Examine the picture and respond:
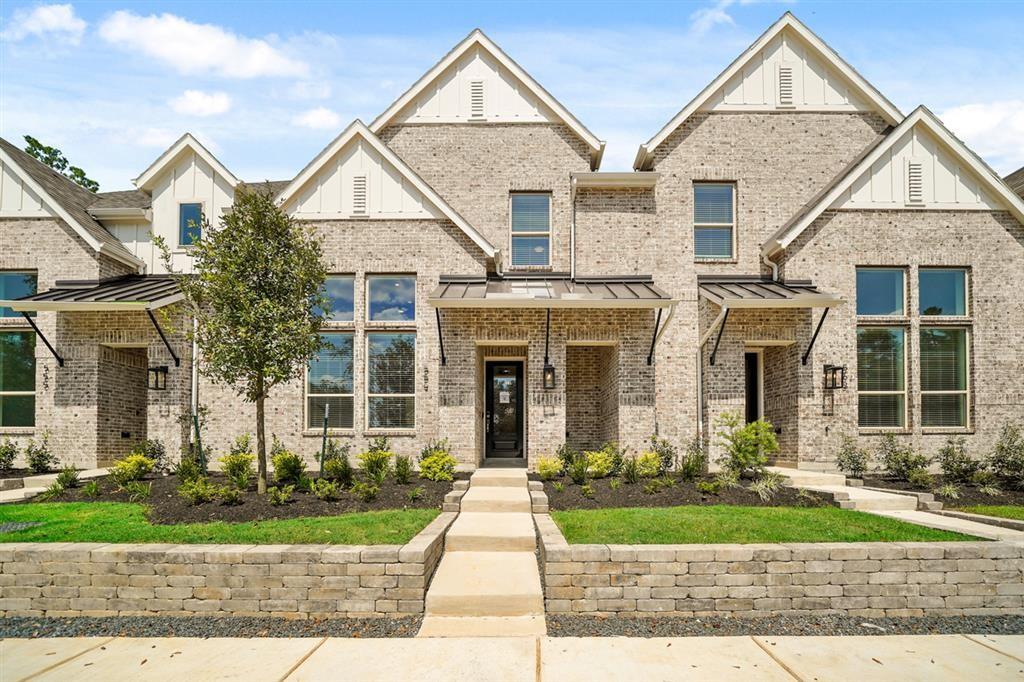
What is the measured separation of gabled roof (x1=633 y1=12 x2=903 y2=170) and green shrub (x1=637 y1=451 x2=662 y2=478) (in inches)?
279

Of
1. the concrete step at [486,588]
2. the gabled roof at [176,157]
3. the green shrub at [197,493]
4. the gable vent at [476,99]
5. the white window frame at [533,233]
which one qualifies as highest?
the gable vent at [476,99]

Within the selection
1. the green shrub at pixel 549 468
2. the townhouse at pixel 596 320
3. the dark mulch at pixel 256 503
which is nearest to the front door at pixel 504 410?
the townhouse at pixel 596 320

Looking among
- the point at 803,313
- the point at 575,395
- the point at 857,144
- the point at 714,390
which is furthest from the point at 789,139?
the point at 575,395

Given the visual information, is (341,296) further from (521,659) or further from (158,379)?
(521,659)

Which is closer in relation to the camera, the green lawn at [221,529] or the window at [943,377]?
the green lawn at [221,529]

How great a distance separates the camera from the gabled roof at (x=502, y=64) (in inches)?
608

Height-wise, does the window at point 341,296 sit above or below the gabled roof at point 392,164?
below

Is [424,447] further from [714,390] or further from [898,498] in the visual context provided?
[898,498]

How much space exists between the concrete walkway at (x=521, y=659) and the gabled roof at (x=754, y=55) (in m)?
11.5

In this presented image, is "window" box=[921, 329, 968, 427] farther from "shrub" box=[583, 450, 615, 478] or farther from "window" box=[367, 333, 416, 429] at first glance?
"window" box=[367, 333, 416, 429]

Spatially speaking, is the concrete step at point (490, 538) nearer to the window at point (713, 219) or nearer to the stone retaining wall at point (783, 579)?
the stone retaining wall at point (783, 579)

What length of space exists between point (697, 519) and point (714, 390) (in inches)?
238

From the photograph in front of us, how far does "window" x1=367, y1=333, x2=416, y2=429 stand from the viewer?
539 inches

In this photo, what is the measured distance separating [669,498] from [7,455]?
13.4 meters
